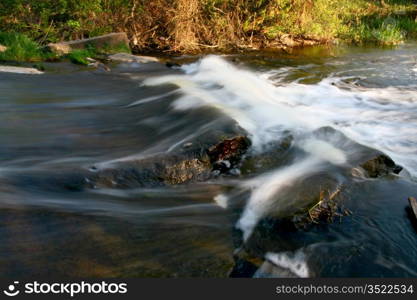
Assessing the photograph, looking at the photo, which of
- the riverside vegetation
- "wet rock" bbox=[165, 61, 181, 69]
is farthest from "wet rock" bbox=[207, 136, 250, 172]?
the riverside vegetation

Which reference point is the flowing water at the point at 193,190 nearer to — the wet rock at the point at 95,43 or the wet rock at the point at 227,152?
the wet rock at the point at 227,152

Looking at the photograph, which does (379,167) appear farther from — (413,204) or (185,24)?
(185,24)

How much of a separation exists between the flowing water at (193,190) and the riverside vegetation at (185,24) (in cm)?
440

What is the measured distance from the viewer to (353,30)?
17500mm

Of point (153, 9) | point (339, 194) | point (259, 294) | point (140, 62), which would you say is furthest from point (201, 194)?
point (153, 9)

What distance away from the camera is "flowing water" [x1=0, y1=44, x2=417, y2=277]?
3123mm

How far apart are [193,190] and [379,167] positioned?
1.86 meters

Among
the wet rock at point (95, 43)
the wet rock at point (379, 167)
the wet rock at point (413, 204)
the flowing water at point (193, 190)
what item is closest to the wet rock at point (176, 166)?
the flowing water at point (193, 190)

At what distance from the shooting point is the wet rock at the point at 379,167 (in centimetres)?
452

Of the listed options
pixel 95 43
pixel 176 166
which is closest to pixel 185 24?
pixel 95 43

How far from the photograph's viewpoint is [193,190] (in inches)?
169

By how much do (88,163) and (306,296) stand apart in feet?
9.12

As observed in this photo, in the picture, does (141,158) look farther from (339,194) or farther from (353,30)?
(353,30)

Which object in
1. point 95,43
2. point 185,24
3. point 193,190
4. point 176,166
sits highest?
point 185,24
